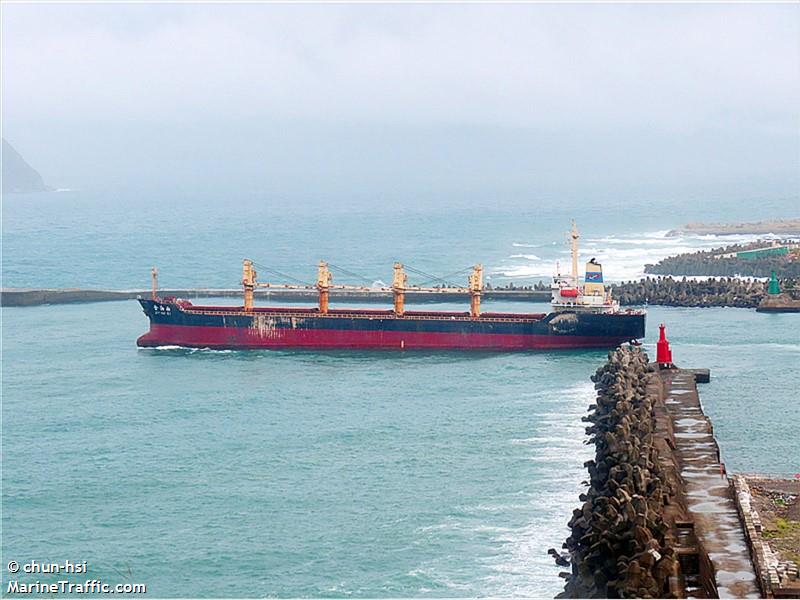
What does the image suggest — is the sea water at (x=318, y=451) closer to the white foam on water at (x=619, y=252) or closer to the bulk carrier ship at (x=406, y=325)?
the bulk carrier ship at (x=406, y=325)

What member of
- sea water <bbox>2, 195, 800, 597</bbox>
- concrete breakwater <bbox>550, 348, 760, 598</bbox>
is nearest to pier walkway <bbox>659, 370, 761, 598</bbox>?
concrete breakwater <bbox>550, 348, 760, 598</bbox>

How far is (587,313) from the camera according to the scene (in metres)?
44.2

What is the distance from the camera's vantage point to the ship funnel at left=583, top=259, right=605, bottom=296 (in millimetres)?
45656

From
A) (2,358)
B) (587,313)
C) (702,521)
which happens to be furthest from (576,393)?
(2,358)

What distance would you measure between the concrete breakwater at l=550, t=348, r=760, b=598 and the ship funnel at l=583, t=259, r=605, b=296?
59.4ft

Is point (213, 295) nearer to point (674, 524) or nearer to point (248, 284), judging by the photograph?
point (248, 284)

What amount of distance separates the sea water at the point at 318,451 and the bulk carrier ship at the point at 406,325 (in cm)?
81

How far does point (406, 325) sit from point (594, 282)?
21.0 ft

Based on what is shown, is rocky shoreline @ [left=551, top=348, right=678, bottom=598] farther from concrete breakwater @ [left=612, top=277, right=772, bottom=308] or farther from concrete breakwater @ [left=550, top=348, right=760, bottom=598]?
concrete breakwater @ [left=612, top=277, right=772, bottom=308]

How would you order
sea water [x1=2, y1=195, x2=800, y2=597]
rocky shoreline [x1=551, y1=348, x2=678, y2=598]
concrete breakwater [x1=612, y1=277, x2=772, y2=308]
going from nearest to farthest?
1. rocky shoreline [x1=551, y1=348, x2=678, y2=598]
2. sea water [x1=2, y1=195, x2=800, y2=597]
3. concrete breakwater [x1=612, y1=277, x2=772, y2=308]

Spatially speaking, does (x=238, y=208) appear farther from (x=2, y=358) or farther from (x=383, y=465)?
(x=383, y=465)

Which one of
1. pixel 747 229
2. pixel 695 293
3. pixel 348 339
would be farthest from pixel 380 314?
pixel 747 229

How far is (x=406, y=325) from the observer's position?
1801 inches

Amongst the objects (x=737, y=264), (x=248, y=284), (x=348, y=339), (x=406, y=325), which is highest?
(x=737, y=264)
